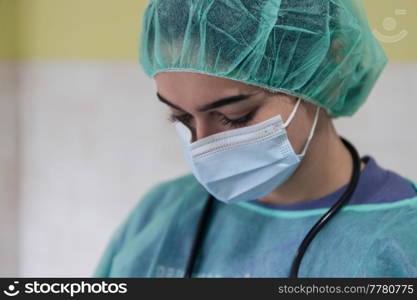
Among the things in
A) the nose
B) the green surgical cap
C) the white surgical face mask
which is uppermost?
the green surgical cap

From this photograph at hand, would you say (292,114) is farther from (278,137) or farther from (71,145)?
(71,145)

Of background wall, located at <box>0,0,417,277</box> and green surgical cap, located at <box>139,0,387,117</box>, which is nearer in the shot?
green surgical cap, located at <box>139,0,387,117</box>

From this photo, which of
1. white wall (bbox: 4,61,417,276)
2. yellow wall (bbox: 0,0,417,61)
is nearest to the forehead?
yellow wall (bbox: 0,0,417,61)

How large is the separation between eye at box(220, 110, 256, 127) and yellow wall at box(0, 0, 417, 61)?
25 centimetres

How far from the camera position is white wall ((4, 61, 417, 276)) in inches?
51.3

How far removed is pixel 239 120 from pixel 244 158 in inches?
2.8

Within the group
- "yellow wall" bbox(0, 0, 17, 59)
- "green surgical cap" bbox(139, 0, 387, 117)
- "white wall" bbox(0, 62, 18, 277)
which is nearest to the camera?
"green surgical cap" bbox(139, 0, 387, 117)

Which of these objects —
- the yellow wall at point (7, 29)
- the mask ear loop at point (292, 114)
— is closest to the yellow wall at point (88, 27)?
the yellow wall at point (7, 29)

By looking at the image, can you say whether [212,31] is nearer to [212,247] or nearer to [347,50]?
[347,50]

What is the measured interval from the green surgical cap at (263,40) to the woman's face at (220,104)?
0.01m

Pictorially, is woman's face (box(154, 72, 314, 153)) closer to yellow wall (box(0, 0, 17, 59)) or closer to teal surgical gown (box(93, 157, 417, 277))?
teal surgical gown (box(93, 157, 417, 277))

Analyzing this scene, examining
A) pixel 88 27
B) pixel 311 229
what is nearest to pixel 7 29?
pixel 88 27

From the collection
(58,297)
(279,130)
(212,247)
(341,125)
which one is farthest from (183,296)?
(341,125)

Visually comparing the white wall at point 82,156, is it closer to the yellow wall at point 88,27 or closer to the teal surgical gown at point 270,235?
the yellow wall at point 88,27
